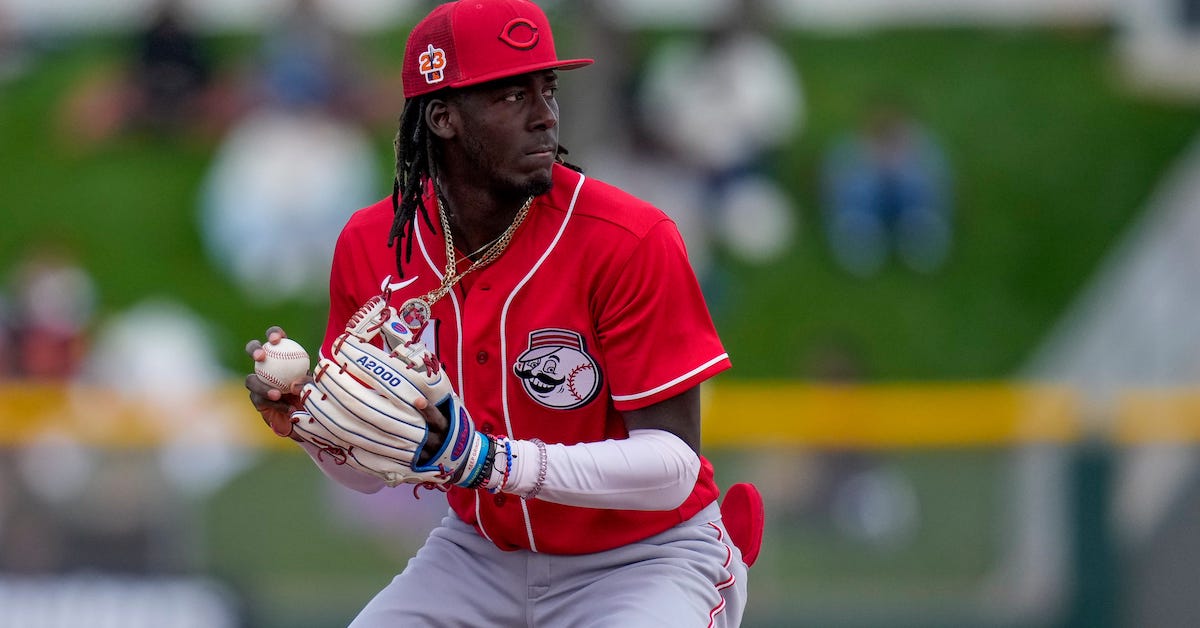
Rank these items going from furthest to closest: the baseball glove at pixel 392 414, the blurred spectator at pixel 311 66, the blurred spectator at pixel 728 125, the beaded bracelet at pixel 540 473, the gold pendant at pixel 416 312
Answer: the blurred spectator at pixel 311 66, the blurred spectator at pixel 728 125, the gold pendant at pixel 416 312, the beaded bracelet at pixel 540 473, the baseball glove at pixel 392 414

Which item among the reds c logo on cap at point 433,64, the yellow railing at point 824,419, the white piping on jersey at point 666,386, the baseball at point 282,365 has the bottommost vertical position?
the yellow railing at point 824,419

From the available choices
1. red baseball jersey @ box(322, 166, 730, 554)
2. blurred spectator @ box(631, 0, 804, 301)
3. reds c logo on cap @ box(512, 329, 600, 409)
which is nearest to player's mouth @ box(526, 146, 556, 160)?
red baseball jersey @ box(322, 166, 730, 554)

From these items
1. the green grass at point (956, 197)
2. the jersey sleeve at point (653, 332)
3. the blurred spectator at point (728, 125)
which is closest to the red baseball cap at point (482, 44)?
the jersey sleeve at point (653, 332)

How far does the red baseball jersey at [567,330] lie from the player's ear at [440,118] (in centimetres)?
24

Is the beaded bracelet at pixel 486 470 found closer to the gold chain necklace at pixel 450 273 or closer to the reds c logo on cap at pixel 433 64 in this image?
the gold chain necklace at pixel 450 273

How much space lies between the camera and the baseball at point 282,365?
139 inches

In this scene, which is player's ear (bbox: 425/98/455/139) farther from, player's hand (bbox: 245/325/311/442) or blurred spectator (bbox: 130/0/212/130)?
blurred spectator (bbox: 130/0/212/130)

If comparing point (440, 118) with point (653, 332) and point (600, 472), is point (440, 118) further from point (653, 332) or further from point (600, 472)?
point (600, 472)

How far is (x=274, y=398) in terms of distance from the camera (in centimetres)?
356

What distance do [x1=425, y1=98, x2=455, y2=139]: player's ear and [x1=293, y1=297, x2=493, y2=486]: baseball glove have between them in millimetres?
512

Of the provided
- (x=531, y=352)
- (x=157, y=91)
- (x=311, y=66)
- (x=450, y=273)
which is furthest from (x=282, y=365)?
(x=157, y=91)

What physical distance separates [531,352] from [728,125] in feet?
28.7

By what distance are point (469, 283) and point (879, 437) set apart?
14.2 ft

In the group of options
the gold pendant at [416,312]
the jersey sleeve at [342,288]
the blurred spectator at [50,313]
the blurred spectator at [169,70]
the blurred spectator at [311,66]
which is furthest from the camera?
the blurred spectator at [169,70]
